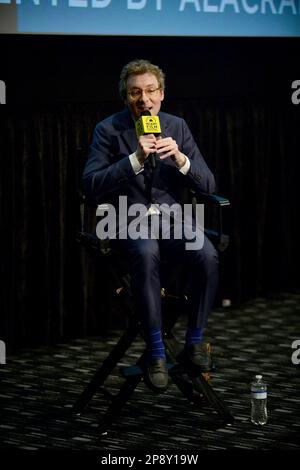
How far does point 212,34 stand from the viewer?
6301 mm

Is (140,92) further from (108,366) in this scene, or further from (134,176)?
(108,366)

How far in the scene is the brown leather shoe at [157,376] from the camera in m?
4.61

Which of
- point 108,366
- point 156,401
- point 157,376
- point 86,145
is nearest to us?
point 157,376

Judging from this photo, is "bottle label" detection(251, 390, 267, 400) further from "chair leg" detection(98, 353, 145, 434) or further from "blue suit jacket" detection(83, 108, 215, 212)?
"blue suit jacket" detection(83, 108, 215, 212)

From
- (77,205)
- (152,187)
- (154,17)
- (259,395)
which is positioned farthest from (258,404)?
(154,17)

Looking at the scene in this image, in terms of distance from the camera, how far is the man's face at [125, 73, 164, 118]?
488cm

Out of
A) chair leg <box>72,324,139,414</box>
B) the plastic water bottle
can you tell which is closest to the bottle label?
the plastic water bottle

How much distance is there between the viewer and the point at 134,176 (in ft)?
15.8

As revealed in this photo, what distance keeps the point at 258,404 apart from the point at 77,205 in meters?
1.73

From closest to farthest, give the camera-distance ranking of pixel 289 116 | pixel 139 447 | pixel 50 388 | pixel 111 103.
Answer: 1. pixel 139 447
2. pixel 50 388
3. pixel 111 103
4. pixel 289 116

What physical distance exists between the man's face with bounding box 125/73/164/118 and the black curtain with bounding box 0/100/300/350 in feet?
1.33

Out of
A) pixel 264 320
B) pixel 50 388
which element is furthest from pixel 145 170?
pixel 264 320
